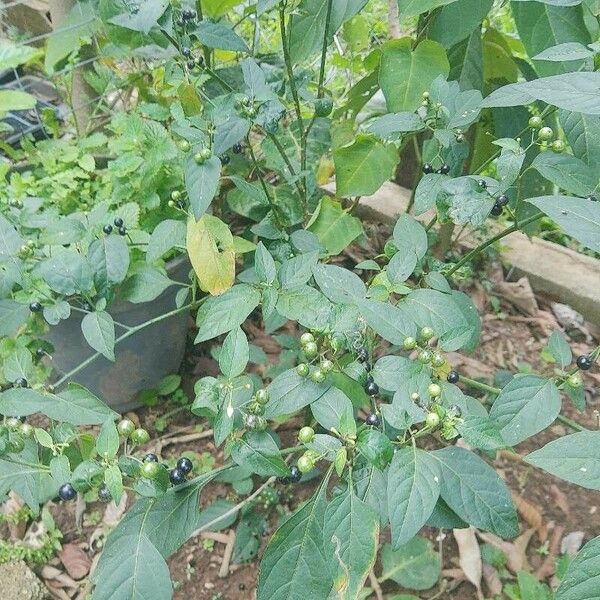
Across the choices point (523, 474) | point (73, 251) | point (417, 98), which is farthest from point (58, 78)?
point (523, 474)

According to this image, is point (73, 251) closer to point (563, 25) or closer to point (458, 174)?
point (458, 174)

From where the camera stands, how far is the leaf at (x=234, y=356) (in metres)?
0.90

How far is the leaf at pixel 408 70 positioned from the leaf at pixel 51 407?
85cm

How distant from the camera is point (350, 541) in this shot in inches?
30.4

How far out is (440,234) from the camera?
73.0 inches

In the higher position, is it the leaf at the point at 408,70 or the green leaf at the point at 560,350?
the leaf at the point at 408,70

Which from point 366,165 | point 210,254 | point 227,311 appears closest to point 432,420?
point 227,311

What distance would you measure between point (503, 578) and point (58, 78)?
6.78 feet

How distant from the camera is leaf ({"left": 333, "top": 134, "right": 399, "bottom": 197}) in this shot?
1.38 meters

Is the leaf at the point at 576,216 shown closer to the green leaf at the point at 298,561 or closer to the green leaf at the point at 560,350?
the green leaf at the point at 560,350

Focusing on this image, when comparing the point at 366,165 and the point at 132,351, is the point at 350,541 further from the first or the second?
the point at 132,351

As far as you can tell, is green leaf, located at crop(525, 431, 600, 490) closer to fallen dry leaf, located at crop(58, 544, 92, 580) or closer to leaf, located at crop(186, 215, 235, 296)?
leaf, located at crop(186, 215, 235, 296)

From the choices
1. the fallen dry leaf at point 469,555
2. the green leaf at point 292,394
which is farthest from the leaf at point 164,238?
the fallen dry leaf at point 469,555

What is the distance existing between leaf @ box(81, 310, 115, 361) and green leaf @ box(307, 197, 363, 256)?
1.77 ft
